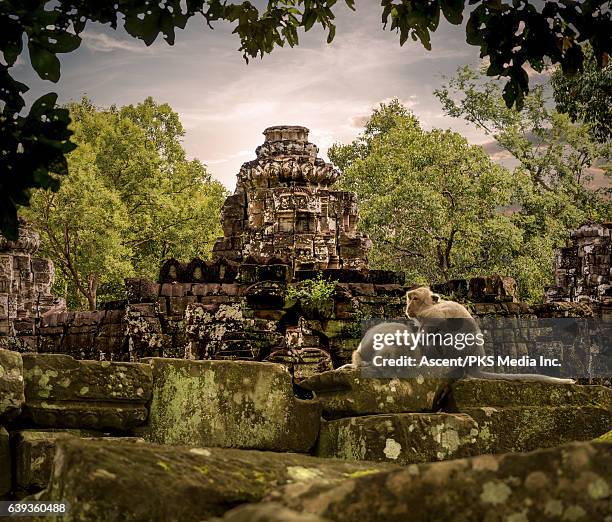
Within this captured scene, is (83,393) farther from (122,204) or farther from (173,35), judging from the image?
(122,204)

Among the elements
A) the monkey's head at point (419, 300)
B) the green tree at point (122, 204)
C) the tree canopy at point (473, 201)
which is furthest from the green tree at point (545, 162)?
the monkey's head at point (419, 300)

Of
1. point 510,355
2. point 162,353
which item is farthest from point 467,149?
point 162,353

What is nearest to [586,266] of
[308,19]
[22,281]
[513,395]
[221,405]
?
[22,281]

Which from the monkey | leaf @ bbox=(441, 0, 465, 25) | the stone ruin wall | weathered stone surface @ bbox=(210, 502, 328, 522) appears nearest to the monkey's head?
the monkey

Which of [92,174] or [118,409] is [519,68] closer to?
[118,409]

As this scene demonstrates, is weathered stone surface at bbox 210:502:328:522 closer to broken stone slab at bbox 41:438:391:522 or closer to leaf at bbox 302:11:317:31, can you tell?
broken stone slab at bbox 41:438:391:522

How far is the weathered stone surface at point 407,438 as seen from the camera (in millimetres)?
4766

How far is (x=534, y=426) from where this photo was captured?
4.94m

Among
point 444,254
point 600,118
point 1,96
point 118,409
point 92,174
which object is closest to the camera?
point 1,96

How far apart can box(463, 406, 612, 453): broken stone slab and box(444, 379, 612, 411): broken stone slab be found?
0.09m

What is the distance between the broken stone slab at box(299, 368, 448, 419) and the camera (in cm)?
500

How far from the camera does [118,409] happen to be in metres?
4.49

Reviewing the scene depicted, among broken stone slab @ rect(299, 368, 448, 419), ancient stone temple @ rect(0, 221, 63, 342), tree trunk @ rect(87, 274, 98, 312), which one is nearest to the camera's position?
broken stone slab @ rect(299, 368, 448, 419)

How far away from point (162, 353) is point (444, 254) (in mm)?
20731
